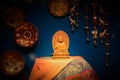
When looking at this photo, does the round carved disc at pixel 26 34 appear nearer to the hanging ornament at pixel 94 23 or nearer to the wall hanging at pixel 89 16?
the wall hanging at pixel 89 16

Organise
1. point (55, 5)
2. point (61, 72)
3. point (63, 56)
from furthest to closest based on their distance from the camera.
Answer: point (55, 5) → point (63, 56) → point (61, 72)

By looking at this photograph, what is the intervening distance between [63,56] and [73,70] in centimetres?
35

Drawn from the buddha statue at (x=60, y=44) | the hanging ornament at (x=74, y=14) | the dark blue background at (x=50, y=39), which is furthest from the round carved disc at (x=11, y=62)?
the hanging ornament at (x=74, y=14)

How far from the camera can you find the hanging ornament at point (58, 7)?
160 inches

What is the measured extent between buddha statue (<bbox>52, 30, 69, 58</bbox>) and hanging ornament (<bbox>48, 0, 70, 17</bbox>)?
0.30m

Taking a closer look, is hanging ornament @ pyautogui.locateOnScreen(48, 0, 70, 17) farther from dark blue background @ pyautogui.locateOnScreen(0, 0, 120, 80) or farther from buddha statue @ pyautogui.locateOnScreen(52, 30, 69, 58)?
buddha statue @ pyautogui.locateOnScreen(52, 30, 69, 58)

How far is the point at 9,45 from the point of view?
12.9ft

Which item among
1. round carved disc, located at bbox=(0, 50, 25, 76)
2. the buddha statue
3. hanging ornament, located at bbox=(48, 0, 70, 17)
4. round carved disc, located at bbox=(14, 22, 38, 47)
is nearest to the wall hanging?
hanging ornament, located at bbox=(48, 0, 70, 17)

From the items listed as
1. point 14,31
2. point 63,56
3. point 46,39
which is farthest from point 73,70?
point 14,31

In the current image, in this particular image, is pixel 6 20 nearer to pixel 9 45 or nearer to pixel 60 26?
pixel 9 45

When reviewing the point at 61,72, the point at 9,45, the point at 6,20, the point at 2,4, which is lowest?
the point at 61,72

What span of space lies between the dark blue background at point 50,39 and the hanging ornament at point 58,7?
7 cm

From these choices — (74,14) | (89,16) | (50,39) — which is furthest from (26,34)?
(89,16)

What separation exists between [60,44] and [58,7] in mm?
608
